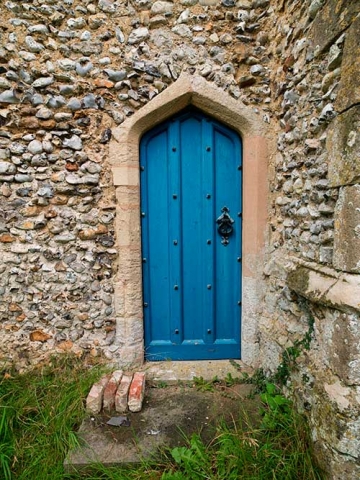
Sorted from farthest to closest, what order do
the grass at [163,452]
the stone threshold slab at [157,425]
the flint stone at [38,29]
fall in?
the flint stone at [38,29]
the stone threshold slab at [157,425]
the grass at [163,452]

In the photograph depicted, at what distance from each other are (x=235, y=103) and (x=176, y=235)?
1.14m

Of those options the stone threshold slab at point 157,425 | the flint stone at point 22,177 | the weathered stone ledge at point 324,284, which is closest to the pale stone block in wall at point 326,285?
the weathered stone ledge at point 324,284

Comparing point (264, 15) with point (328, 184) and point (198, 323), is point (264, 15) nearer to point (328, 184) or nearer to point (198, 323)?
point (328, 184)

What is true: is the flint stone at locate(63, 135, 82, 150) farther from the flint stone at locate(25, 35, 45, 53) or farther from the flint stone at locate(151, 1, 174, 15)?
the flint stone at locate(151, 1, 174, 15)

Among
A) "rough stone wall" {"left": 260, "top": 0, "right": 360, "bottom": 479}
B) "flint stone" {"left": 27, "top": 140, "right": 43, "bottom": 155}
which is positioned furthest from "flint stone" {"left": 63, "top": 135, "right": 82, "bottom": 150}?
"rough stone wall" {"left": 260, "top": 0, "right": 360, "bottom": 479}

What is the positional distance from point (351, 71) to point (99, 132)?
165cm

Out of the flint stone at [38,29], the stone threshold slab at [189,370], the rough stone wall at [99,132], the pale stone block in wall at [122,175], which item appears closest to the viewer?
the rough stone wall at [99,132]

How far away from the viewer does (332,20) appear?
1319 millimetres

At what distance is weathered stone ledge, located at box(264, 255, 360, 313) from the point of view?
1198 millimetres

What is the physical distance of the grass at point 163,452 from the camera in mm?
1432

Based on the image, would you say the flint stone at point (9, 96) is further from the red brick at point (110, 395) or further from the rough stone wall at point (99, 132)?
the red brick at point (110, 395)

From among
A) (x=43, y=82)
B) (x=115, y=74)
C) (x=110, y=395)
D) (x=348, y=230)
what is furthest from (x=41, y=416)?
(x=115, y=74)

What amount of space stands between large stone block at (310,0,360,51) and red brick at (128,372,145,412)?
244 cm

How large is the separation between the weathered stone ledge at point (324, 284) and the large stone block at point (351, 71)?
81 centimetres
